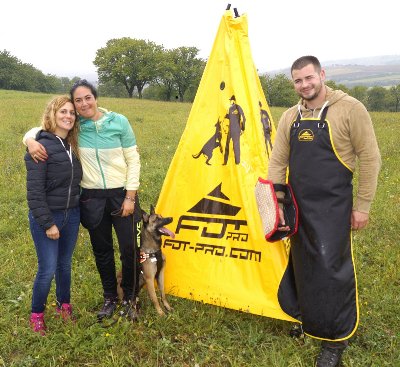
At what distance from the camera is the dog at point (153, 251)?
14.4 feet

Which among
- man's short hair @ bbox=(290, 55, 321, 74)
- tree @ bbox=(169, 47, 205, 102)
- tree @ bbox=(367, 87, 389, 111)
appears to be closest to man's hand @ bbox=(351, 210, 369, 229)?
man's short hair @ bbox=(290, 55, 321, 74)

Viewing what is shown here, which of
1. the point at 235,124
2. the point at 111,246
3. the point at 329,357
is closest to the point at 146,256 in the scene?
the point at 111,246

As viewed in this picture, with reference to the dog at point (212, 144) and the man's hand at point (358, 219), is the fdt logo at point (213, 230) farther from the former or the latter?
the man's hand at point (358, 219)

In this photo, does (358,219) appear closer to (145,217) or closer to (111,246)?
(145,217)

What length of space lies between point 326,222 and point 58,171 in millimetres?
2498

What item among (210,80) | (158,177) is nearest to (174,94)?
(158,177)

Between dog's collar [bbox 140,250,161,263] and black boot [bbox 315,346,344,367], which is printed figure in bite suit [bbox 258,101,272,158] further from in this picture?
black boot [bbox 315,346,344,367]

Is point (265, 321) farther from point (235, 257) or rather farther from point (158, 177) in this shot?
point (158, 177)

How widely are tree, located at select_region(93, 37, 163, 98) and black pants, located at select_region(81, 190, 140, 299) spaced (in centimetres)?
5729

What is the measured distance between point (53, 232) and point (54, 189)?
41cm

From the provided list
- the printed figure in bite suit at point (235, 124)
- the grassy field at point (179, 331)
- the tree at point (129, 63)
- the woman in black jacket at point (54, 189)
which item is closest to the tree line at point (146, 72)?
the tree at point (129, 63)

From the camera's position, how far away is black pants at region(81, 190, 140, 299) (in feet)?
13.3

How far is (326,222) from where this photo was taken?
337 centimetres

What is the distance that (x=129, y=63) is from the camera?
60.1 m
